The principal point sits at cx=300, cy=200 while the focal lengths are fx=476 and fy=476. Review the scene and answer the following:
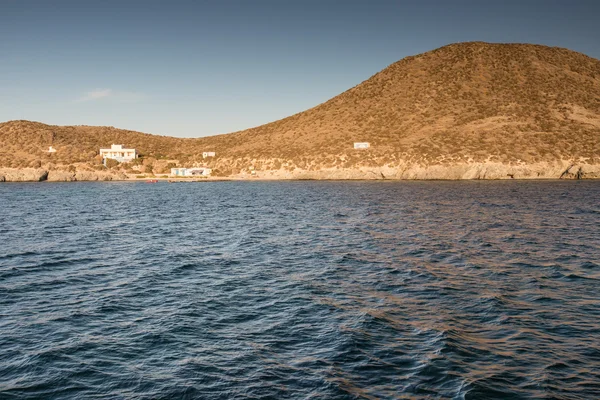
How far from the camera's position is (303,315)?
61.3 feet

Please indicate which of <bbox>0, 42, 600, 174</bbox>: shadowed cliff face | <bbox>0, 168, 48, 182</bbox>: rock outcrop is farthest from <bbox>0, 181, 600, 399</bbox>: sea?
<bbox>0, 168, 48, 182</bbox>: rock outcrop

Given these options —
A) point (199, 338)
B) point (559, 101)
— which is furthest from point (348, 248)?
point (559, 101)

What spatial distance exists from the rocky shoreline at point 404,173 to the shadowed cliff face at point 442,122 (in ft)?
6.42

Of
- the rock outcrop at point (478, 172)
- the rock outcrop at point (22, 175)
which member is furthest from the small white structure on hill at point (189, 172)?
the rock outcrop at point (478, 172)

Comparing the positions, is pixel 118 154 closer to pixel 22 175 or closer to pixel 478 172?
pixel 22 175

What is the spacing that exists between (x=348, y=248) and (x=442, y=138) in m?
112

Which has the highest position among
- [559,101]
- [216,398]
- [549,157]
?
[559,101]

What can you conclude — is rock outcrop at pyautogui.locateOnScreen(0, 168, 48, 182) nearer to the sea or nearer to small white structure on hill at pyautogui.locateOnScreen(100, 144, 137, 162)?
small white structure on hill at pyautogui.locateOnScreen(100, 144, 137, 162)

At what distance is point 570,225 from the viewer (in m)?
41.4

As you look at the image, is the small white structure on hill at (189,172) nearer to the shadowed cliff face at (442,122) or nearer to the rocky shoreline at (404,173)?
the shadowed cliff face at (442,122)

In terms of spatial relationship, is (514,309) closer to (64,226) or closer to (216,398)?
(216,398)

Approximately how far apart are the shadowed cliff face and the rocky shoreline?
1.96m

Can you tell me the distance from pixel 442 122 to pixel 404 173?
31842 mm

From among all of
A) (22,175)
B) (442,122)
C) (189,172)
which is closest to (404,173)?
(442,122)
